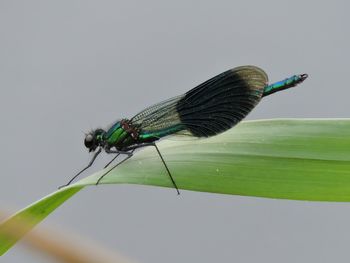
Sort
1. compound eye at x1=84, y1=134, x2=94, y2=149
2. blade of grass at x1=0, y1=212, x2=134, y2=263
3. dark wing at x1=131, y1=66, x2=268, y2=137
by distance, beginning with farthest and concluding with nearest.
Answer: compound eye at x1=84, y1=134, x2=94, y2=149 → dark wing at x1=131, y1=66, x2=268, y2=137 → blade of grass at x1=0, y1=212, x2=134, y2=263

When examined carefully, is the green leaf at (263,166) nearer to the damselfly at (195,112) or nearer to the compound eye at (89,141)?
the damselfly at (195,112)

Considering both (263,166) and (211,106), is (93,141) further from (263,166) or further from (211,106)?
(263,166)

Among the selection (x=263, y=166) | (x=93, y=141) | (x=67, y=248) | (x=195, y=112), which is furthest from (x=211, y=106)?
(x=67, y=248)

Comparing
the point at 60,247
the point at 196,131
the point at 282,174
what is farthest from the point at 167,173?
the point at 60,247

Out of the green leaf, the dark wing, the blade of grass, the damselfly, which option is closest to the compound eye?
the damselfly

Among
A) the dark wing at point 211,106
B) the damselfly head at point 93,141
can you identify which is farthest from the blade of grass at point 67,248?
the damselfly head at point 93,141

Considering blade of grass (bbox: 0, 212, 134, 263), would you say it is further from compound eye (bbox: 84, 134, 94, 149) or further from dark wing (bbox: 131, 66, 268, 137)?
compound eye (bbox: 84, 134, 94, 149)

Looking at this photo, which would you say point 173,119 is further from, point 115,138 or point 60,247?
point 60,247
